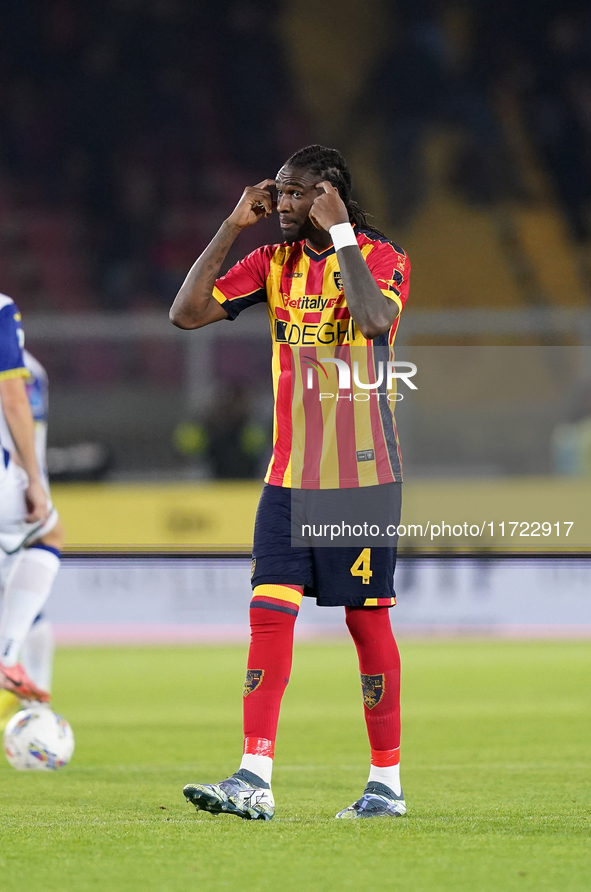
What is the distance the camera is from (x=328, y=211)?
12.2ft

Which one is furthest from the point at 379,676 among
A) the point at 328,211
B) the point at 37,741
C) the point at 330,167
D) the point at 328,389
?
the point at 37,741

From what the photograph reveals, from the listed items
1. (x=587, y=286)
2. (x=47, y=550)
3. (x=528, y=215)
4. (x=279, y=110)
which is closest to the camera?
(x=47, y=550)

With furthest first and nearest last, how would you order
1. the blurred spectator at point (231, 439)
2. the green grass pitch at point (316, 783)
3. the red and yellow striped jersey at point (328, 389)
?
the blurred spectator at point (231, 439) < the red and yellow striped jersey at point (328, 389) < the green grass pitch at point (316, 783)

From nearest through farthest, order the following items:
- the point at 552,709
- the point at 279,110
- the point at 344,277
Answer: the point at 344,277
the point at 552,709
the point at 279,110

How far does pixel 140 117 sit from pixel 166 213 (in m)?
1.73

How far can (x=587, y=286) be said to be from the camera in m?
15.3

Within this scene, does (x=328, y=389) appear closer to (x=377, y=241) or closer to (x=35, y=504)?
(x=377, y=241)

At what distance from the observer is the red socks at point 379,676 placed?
3803mm

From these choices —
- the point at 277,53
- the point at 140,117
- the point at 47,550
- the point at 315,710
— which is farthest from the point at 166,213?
the point at 47,550

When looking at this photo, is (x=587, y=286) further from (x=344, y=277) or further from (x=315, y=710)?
(x=344, y=277)

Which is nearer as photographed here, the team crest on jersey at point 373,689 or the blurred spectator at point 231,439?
the team crest on jersey at point 373,689

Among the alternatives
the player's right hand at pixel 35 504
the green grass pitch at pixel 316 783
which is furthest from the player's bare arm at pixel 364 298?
the player's right hand at pixel 35 504

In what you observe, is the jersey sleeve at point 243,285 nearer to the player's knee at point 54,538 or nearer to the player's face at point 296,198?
the player's face at point 296,198

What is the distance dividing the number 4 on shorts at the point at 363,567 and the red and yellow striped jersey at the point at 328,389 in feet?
0.68
